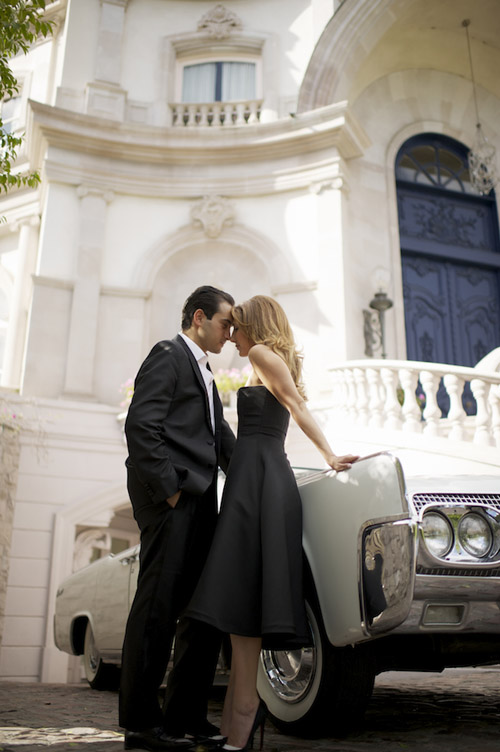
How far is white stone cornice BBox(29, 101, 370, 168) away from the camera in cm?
1284

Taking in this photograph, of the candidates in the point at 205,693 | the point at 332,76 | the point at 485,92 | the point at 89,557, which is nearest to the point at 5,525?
the point at 89,557

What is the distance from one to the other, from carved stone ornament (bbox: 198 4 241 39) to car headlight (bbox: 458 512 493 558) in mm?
14507

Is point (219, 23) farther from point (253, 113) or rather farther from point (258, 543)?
point (258, 543)

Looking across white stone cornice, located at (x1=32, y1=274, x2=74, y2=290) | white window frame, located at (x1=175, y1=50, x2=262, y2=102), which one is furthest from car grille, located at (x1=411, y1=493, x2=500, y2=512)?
white window frame, located at (x1=175, y1=50, x2=262, y2=102)

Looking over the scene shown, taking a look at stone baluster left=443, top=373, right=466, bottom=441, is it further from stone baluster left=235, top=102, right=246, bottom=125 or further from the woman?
stone baluster left=235, top=102, right=246, bottom=125

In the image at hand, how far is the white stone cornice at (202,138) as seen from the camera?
42.1ft

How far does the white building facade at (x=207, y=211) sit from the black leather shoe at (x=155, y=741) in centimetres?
799

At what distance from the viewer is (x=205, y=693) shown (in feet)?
9.18

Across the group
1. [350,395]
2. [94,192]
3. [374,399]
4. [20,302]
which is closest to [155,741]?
[374,399]

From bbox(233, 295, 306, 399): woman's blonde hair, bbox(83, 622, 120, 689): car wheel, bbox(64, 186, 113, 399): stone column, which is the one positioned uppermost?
bbox(64, 186, 113, 399): stone column

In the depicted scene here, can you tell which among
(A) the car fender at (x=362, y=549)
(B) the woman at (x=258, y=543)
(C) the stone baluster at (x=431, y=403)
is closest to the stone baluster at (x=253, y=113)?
(C) the stone baluster at (x=431, y=403)

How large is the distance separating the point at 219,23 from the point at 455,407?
10.8 m

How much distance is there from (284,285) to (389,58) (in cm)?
589

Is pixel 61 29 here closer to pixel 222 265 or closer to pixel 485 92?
pixel 222 265
